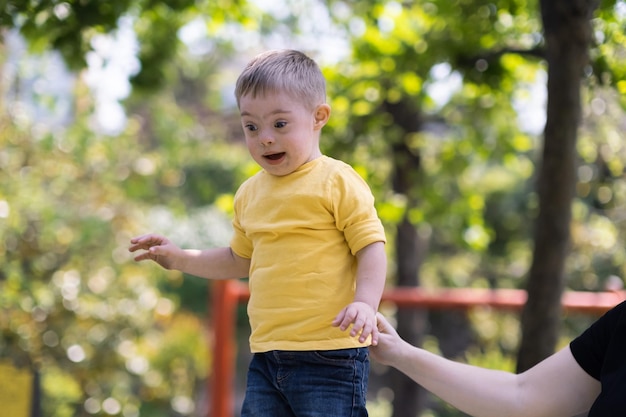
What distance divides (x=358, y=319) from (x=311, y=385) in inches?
9.4

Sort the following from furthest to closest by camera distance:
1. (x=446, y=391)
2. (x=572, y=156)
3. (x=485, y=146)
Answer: (x=485, y=146), (x=572, y=156), (x=446, y=391)

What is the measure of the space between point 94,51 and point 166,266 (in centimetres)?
194

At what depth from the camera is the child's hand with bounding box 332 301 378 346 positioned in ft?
5.23

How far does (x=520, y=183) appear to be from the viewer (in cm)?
951

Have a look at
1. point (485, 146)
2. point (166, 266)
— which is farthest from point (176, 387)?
point (166, 266)

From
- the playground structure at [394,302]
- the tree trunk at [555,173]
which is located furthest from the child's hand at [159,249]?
the playground structure at [394,302]

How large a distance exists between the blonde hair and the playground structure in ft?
7.79

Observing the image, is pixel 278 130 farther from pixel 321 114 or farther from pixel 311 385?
pixel 311 385

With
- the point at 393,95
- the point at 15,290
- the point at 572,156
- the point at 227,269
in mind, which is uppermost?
the point at 393,95

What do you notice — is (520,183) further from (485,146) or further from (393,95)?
(393,95)

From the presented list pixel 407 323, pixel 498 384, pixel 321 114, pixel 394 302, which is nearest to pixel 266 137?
pixel 321 114

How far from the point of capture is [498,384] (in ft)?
6.61

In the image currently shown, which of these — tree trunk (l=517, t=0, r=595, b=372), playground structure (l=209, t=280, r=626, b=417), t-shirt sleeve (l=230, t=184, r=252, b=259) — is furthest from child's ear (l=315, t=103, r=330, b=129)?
playground structure (l=209, t=280, r=626, b=417)

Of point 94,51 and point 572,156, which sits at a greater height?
point 94,51
